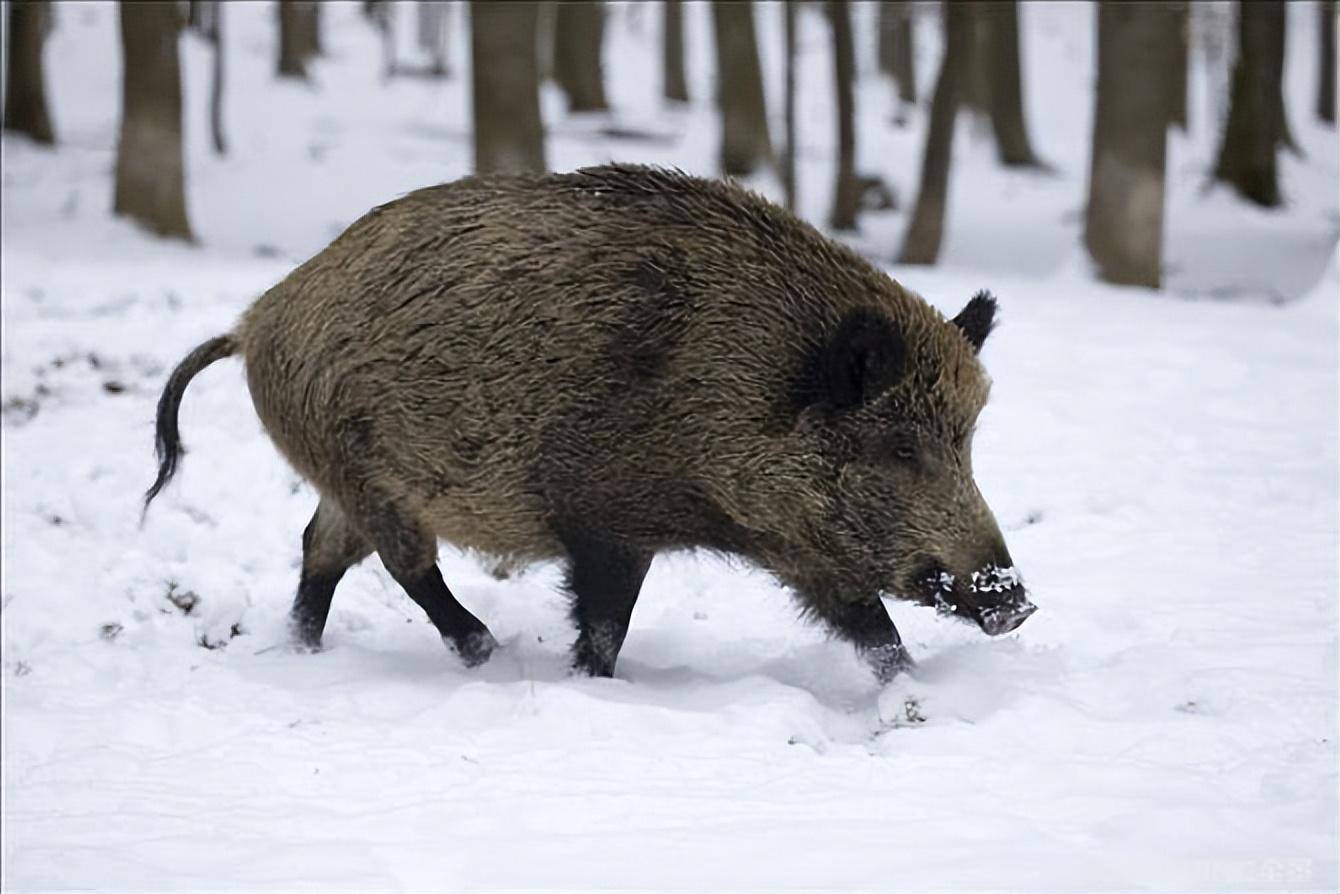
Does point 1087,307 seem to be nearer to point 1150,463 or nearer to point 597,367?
point 1150,463

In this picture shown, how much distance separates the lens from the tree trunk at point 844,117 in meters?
15.6

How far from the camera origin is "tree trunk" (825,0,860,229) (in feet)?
51.3

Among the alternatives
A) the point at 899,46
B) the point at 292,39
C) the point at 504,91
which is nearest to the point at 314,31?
the point at 292,39

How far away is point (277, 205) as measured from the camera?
1819 cm

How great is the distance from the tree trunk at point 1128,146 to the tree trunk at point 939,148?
135cm

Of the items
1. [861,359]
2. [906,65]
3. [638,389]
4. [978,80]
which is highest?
[861,359]

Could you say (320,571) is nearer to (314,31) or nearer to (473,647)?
(473,647)

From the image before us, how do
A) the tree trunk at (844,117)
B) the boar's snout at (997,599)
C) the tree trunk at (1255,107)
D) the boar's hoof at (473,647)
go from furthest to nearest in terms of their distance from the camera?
the tree trunk at (1255,107), the tree trunk at (844,117), the boar's hoof at (473,647), the boar's snout at (997,599)

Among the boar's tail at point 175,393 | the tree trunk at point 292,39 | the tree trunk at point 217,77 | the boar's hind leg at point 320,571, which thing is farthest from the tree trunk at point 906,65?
the boar's hind leg at point 320,571

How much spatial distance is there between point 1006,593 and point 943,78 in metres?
10.6

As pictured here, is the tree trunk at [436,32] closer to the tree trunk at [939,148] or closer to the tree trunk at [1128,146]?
the tree trunk at [939,148]

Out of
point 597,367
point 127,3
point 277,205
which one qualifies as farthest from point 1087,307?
point 277,205

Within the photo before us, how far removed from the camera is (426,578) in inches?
227

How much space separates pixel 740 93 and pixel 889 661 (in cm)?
1522
